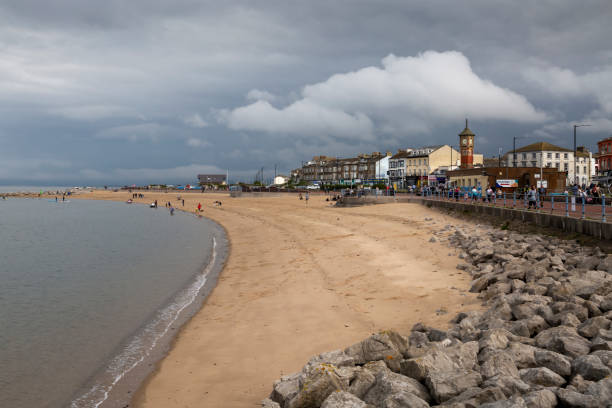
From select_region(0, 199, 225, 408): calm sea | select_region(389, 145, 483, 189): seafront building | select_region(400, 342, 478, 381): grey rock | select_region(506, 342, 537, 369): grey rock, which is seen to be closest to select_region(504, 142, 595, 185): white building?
select_region(389, 145, 483, 189): seafront building

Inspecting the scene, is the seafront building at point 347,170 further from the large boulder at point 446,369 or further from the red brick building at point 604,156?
the large boulder at point 446,369

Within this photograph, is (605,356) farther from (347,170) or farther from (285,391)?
(347,170)

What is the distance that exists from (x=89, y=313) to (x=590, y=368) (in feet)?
38.9

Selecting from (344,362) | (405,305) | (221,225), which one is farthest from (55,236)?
(344,362)

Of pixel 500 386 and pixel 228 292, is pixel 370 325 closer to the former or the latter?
pixel 500 386

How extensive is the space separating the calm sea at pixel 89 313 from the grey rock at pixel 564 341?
22.0 feet

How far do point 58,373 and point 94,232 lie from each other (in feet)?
94.0

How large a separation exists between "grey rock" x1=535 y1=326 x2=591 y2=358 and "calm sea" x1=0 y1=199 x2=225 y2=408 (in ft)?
22.0

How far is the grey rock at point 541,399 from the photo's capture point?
4.25 metres

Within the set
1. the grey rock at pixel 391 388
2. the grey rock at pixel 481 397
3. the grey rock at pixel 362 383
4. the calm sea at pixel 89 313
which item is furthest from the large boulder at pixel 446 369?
the calm sea at pixel 89 313

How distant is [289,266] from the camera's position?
17.1 metres

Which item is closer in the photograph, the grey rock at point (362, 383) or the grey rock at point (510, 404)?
the grey rock at point (510, 404)

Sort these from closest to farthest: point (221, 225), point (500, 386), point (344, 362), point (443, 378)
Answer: point (500, 386)
point (443, 378)
point (344, 362)
point (221, 225)

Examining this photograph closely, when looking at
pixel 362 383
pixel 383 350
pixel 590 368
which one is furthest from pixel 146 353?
pixel 590 368
